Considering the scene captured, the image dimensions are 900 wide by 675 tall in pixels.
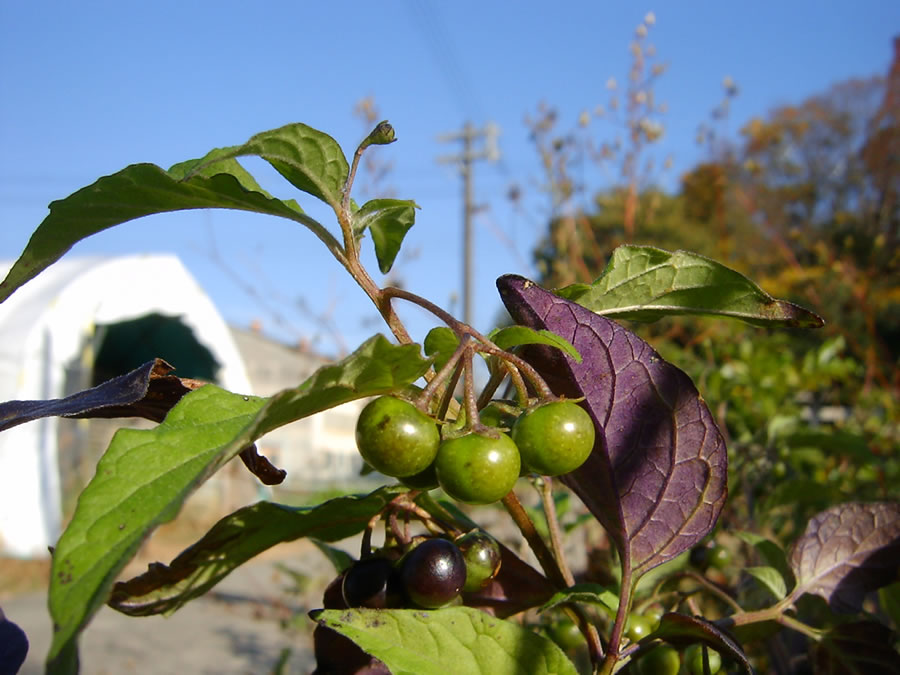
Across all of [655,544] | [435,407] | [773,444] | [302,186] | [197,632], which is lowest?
[197,632]

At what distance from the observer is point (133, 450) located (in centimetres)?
59

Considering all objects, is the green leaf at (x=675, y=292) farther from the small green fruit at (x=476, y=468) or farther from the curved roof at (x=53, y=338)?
the curved roof at (x=53, y=338)

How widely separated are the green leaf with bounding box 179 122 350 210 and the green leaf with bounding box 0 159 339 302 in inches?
0.9

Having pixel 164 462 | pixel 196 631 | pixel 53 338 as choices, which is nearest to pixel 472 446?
pixel 164 462

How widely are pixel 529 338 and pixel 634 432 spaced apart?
17 cm

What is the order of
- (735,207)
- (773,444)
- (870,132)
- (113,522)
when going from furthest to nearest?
(735,207) → (870,132) → (773,444) → (113,522)

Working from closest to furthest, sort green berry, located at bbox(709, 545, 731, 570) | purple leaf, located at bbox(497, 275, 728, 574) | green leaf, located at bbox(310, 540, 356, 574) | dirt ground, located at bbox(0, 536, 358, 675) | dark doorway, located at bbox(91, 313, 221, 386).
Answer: purple leaf, located at bbox(497, 275, 728, 574)
green leaf, located at bbox(310, 540, 356, 574)
green berry, located at bbox(709, 545, 731, 570)
dirt ground, located at bbox(0, 536, 358, 675)
dark doorway, located at bbox(91, 313, 221, 386)

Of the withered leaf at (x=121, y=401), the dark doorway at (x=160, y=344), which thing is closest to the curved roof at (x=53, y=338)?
the dark doorway at (x=160, y=344)

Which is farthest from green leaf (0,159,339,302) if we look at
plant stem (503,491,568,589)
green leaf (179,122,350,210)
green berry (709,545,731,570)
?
green berry (709,545,731,570)

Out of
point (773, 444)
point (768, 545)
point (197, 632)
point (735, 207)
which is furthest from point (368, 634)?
point (735, 207)

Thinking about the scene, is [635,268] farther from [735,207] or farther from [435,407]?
[735,207]

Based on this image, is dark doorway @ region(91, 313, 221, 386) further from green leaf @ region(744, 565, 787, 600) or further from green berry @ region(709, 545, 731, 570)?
green leaf @ region(744, 565, 787, 600)

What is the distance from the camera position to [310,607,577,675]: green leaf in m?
0.68

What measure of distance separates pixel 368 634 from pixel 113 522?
25 cm
